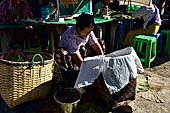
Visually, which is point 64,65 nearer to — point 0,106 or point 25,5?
point 0,106

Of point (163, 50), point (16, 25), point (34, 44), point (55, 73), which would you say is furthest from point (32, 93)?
point (163, 50)

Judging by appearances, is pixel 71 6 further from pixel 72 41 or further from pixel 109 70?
pixel 109 70

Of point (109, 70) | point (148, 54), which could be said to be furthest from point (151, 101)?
point (148, 54)

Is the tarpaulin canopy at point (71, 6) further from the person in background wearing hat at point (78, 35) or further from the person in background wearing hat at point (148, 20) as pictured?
the person in background wearing hat at point (148, 20)

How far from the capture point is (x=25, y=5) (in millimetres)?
3768

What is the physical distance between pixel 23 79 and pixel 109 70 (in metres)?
1.13

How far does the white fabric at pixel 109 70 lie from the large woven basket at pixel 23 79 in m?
0.55

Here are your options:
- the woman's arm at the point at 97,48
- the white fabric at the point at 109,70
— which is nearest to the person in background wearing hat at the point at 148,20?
the woman's arm at the point at 97,48

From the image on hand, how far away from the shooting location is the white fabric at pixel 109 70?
2.31 metres

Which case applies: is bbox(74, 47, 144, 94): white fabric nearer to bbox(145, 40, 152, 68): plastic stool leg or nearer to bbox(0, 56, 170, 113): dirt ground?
bbox(0, 56, 170, 113): dirt ground

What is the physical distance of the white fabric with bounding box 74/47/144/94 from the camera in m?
2.31

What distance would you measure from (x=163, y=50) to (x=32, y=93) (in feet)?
14.2

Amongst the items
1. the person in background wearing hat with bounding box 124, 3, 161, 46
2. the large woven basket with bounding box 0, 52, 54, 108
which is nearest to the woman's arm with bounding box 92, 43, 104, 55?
the large woven basket with bounding box 0, 52, 54, 108

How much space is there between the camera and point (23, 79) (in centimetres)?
245
